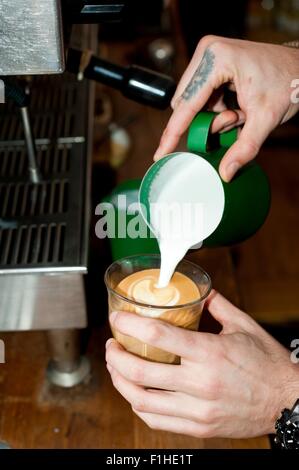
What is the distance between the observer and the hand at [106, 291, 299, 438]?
29.7 inches

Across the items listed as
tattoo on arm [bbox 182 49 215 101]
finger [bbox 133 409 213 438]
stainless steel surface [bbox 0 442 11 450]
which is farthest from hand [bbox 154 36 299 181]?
stainless steel surface [bbox 0 442 11 450]

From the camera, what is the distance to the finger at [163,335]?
2.40 ft

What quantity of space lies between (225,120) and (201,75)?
10cm

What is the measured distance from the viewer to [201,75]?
0.96m

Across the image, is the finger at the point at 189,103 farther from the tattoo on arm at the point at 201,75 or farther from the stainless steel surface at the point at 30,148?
the stainless steel surface at the point at 30,148

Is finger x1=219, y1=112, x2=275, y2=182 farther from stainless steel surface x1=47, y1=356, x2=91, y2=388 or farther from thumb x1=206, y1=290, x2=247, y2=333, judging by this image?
stainless steel surface x1=47, y1=356, x2=91, y2=388

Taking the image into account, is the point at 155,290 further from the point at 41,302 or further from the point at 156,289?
the point at 41,302

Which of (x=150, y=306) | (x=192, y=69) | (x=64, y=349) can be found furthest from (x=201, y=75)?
(x=64, y=349)

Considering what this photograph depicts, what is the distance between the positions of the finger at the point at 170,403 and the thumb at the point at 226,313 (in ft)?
0.40

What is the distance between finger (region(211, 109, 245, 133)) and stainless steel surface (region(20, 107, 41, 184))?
343 millimetres

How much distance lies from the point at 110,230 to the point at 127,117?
90 centimetres

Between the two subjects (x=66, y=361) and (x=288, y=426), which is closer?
(x=288, y=426)
